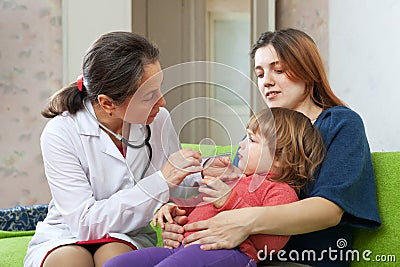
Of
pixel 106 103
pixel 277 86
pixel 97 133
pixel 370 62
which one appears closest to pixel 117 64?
pixel 106 103

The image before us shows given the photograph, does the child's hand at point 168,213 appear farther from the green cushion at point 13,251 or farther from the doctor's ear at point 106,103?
the green cushion at point 13,251

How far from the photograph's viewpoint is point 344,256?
1.70 meters

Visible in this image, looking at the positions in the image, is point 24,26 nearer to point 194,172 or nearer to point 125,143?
point 125,143

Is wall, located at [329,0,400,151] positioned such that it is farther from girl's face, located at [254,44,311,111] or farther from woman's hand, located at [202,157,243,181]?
woman's hand, located at [202,157,243,181]

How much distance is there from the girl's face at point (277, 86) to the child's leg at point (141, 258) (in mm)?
519

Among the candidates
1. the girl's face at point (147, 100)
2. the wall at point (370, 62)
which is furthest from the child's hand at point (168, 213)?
the wall at point (370, 62)

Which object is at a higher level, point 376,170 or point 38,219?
point 376,170

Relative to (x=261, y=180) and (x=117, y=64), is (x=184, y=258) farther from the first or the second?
(x=117, y=64)

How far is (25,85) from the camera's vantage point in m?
3.55

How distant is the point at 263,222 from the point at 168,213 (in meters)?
0.26

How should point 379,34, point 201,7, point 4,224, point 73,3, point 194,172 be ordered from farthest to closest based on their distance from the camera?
point 201,7
point 73,3
point 379,34
point 4,224
point 194,172

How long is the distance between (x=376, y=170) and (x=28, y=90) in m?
2.31

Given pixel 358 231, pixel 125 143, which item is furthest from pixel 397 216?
pixel 125 143

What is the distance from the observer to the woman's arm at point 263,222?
151 cm
